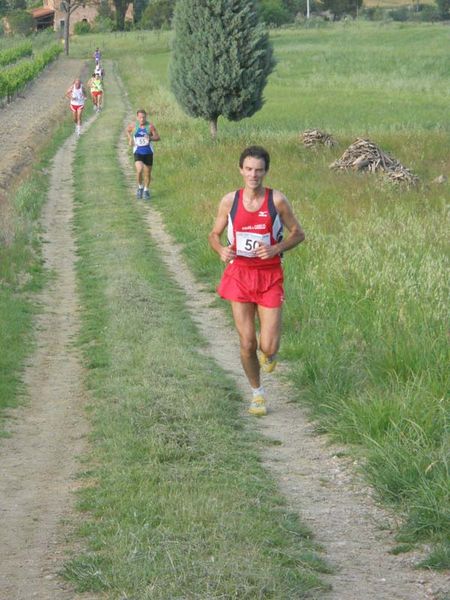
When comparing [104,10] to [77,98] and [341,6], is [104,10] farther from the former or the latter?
[77,98]

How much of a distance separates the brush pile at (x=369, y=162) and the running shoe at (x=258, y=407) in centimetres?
1336

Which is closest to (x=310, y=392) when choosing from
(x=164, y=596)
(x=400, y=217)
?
(x=164, y=596)

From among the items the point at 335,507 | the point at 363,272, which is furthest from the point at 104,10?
the point at 335,507

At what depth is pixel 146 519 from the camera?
6211 millimetres

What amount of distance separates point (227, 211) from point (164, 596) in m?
3.93

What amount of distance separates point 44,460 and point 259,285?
81.1 inches

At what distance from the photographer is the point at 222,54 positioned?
2964cm

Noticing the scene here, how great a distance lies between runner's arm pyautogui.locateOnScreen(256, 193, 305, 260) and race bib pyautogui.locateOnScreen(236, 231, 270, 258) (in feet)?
0.14

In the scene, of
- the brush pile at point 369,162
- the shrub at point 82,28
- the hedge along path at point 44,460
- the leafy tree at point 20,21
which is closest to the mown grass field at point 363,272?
the brush pile at point 369,162

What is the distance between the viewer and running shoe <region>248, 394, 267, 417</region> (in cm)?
886

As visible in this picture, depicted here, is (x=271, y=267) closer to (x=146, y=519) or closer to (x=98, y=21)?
(x=146, y=519)

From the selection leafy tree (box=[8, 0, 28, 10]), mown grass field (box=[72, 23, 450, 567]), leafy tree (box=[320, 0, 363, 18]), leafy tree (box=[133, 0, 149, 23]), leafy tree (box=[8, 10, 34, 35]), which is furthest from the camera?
leafy tree (box=[8, 0, 28, 10])

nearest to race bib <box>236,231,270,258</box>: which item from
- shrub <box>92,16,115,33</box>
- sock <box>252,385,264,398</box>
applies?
sock <box>252,385,264,398</box>

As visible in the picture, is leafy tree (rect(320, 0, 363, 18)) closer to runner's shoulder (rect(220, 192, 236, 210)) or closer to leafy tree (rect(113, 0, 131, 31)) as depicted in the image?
leafy tree (rect(113, 0, 131, 31))
